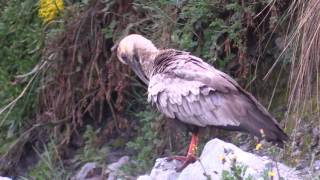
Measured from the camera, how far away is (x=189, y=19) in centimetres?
775

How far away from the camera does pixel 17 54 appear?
9219 millimetres

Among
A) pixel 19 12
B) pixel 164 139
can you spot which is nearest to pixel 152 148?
pixel 164 139

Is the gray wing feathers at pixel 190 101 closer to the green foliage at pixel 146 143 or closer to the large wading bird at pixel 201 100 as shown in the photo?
the large wading bird at pixel 201 100

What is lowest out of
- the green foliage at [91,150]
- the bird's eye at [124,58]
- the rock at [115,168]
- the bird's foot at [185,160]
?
the rock at [115,168]

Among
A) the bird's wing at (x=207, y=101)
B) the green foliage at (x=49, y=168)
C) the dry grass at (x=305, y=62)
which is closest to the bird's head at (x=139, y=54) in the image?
the bird's wing at (x=207, y=101)

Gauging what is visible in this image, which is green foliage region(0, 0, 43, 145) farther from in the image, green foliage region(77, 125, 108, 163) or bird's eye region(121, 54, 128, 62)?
bird's eye region(121, 54, 128, 62)

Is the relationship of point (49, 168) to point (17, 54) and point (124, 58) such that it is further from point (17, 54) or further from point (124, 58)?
point (124, 58)

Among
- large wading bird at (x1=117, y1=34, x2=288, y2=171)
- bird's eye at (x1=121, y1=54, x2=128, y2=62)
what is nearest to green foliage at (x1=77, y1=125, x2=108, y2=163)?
bird's eye at (x1=121, y1=54, x2=128, y2=62)

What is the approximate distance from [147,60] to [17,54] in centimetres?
277

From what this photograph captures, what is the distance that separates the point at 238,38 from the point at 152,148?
114cm

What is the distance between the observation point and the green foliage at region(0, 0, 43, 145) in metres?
8.98

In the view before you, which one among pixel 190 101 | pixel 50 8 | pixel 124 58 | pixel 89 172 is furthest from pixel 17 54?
pixel 190 101

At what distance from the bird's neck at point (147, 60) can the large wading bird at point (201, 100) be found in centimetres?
13

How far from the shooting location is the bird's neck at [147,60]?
6.69 meters
